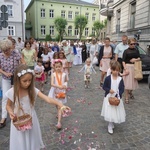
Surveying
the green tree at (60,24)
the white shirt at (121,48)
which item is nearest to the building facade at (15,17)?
the green tree at (60,24)

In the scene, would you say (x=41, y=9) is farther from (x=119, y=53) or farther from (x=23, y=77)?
(x=23, y=77)

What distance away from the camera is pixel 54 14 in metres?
56.8

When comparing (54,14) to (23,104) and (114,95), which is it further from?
(23,104)

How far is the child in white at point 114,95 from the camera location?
4078 mm

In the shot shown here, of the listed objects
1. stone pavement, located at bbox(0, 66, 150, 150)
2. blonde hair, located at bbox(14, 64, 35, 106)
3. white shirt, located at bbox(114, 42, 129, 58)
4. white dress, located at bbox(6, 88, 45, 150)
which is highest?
white shirt, located at bbox(114, 42, 129, 58)

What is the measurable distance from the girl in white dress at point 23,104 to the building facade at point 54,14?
5447cm

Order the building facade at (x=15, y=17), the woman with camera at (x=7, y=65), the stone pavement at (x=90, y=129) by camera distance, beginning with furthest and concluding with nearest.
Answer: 1. the building facade at (x=15, y=17)
2. the woman with camera at (x=7, y=65)
3. the stone pavement at (x=90, y=129)

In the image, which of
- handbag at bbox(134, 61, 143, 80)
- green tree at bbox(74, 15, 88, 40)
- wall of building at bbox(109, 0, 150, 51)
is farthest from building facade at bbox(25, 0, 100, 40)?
handbag at bbox(134, 61, 143, 80)

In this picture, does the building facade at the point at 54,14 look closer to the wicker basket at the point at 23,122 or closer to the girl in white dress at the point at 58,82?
the girl in white dress at the point at 58,82

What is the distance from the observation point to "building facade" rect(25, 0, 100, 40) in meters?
55.3

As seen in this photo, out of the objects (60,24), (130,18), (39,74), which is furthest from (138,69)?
(60,24)

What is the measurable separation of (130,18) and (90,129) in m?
18.7

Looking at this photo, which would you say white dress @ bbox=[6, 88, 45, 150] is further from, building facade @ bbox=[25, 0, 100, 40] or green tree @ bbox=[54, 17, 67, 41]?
building facade @ bbox=[25, 0, 100, 40]

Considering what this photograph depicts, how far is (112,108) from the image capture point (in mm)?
4098
